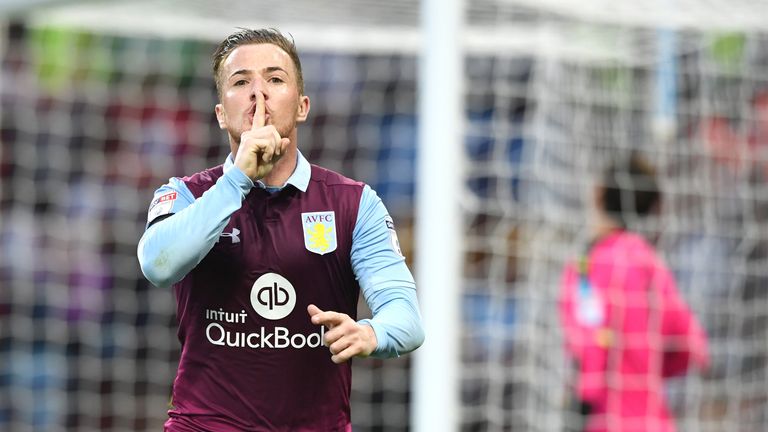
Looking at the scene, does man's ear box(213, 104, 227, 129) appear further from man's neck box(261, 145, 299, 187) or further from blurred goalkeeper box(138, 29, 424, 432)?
man's neck box(261, 145, 299, 187)

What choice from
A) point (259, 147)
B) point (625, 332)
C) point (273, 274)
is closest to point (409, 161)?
point (625, 332)

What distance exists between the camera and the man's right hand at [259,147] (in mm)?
2268

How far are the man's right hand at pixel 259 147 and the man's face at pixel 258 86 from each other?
2cm

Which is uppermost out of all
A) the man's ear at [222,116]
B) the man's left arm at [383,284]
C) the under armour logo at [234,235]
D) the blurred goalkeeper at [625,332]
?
the man's ear at [222,116]

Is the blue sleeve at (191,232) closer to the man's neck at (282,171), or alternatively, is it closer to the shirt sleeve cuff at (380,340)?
the man's neck at (282,171)

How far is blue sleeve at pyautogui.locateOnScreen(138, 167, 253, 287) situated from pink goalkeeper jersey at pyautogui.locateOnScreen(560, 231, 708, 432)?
12.0ft

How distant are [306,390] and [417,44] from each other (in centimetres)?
546

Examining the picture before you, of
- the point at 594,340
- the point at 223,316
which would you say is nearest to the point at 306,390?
the point at 223,316

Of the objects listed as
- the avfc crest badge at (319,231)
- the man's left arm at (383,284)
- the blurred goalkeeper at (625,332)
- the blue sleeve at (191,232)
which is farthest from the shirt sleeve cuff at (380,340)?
the blurred goalkeeper at (625,332)

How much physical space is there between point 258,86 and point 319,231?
0.31 m

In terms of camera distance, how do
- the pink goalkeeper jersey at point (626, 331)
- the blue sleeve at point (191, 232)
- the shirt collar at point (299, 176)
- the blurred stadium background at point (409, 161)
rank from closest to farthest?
the blue sleeve at point (191, 232) → the shirt collar at point (299, 176) → the pink goalkeeper jersey at point (626, 331) → the blurred stadium background at point (409, 161)

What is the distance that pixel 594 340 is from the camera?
18.8 ft

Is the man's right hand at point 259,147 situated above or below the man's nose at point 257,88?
below

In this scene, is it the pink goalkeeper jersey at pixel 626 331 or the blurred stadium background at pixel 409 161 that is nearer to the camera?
the pink goalkeeper jersey at pixel 626 331
